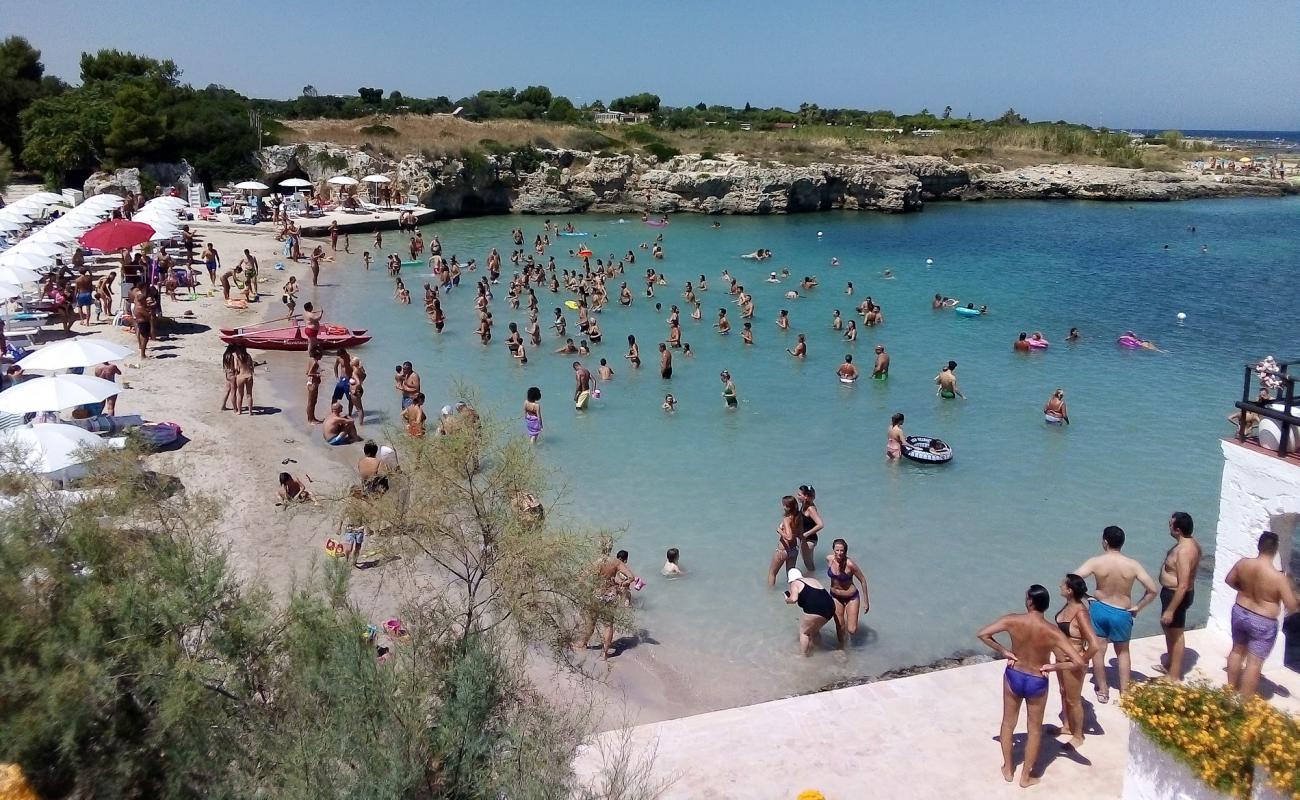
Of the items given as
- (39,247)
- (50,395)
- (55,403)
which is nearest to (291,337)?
(39,247)

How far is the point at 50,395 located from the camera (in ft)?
37.5

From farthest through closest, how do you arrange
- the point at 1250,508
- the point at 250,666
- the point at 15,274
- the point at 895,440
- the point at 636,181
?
the point at 636,181
the point at 15,274
the point at 895,440
the point at 1250,508
the point at 250,666

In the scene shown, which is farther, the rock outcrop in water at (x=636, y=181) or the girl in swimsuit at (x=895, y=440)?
the rock outcrop in water at (x=636, y=181)

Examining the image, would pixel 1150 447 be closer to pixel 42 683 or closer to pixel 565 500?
pixel 565 500

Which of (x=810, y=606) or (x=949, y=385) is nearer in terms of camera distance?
(x=810, y=606)

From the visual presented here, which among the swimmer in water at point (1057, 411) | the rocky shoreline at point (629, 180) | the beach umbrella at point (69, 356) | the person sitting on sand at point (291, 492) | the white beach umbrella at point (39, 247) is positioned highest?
the rocky shoreline at point (629, 180)

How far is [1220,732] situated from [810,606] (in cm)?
444

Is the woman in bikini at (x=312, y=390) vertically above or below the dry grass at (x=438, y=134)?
below

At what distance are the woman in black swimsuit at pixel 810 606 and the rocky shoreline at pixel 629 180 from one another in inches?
1560

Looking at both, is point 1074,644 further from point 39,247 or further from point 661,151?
point 661,151

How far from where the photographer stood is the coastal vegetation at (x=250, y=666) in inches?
209

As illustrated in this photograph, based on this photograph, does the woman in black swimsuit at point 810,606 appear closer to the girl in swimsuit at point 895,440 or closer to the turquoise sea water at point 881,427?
the turquoise sea water at point 881,427

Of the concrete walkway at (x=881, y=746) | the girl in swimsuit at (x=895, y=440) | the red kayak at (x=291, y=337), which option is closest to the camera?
the concrete walkway at (x=881, y=746)

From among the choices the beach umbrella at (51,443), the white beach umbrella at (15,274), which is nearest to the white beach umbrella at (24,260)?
the white beach umbrella at (15,274)
